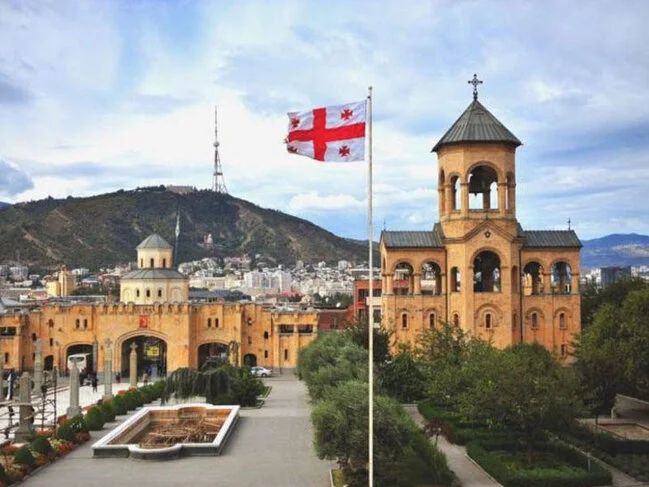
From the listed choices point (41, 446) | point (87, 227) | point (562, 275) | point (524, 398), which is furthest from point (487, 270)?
point (87, 227)

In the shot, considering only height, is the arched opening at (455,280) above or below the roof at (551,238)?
below

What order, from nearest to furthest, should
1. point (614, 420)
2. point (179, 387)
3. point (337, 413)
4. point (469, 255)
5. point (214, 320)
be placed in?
1. point (337, 413)
2. point (614, 420)
3. point (179, 387)
4. point (469, 255)
5. point (214, 320)

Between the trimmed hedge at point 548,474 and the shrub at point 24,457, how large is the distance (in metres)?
13.5

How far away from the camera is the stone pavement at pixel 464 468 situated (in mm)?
24359

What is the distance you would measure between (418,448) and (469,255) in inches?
861

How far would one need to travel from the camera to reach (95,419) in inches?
1355

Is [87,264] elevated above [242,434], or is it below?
above

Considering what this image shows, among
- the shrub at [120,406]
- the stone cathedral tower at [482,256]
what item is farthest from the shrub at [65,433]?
→ the stone cathedral tower at [482,256]

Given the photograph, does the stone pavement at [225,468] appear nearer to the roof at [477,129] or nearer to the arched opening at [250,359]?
the roof at [477,129]

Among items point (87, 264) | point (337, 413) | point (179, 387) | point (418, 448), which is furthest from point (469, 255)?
point (87, 264)

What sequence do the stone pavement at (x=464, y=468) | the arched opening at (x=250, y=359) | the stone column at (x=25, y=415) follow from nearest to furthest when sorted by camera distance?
the stone pavement at (x=464, y=468) < the stone column at (x=25, y=415) < the arched opening at (x=250, y=359)

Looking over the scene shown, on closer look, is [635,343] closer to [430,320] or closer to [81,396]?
[430,320]

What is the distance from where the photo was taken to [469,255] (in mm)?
47250

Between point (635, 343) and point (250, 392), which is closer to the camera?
point (635, 343)
